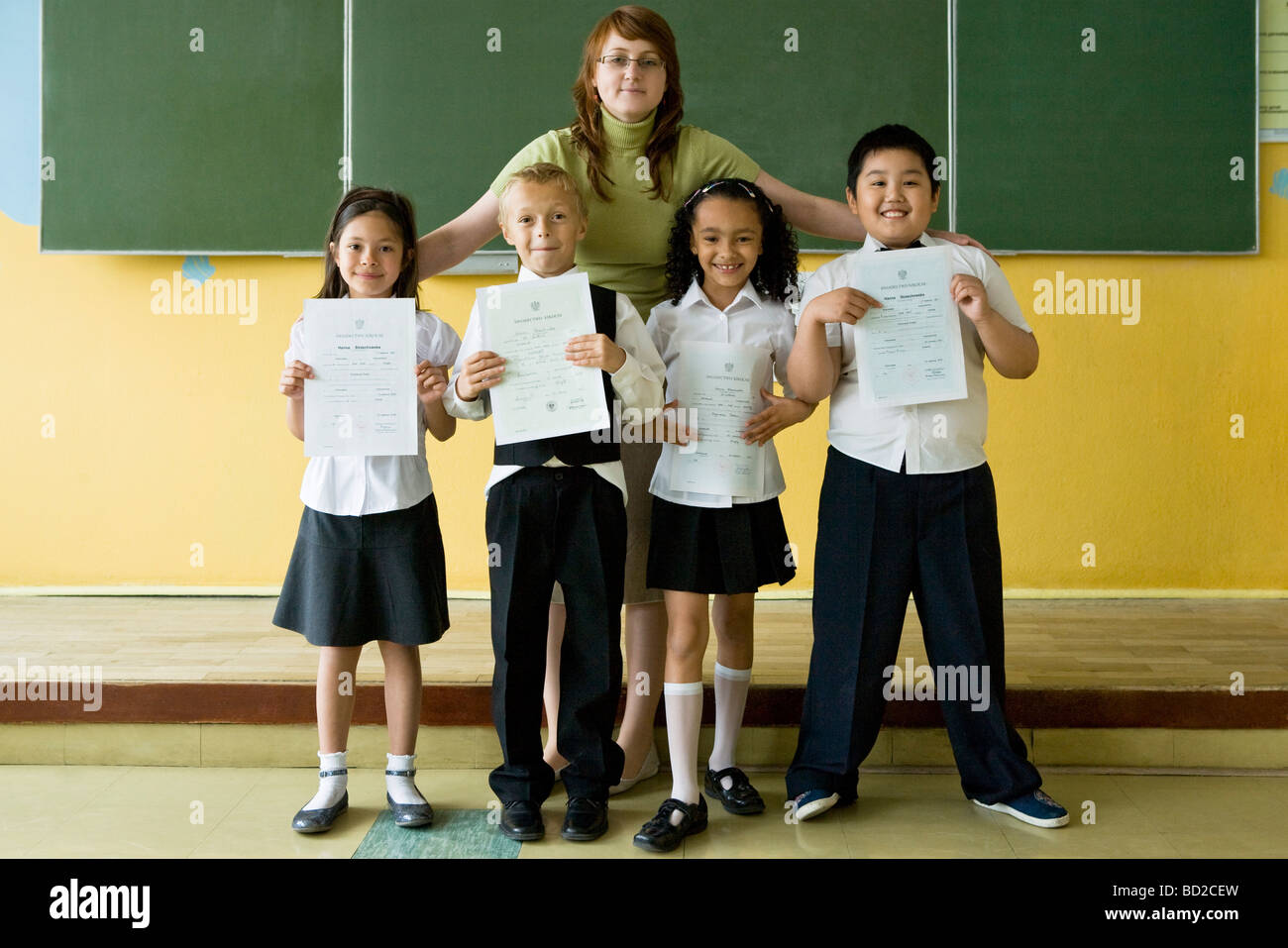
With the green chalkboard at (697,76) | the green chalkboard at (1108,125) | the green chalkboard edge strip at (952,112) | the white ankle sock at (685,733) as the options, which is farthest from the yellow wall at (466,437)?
the white ankle sock at (685,733)

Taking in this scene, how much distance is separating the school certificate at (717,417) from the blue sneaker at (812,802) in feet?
2.16

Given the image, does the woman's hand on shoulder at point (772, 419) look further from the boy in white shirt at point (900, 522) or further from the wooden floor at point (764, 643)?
the wooden floor at point (764, 643)

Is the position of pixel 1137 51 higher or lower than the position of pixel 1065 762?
higher

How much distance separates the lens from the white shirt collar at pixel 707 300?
220 centimetres

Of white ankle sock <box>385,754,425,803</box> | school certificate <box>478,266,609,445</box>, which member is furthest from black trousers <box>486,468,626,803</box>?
white ankle sock <box>385,754,425,803</box>

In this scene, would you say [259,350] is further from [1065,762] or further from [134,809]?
[1065,762]

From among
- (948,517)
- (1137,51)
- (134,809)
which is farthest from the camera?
(1137,51)

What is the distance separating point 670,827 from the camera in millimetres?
2096

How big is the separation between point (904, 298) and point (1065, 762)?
129 centimetres

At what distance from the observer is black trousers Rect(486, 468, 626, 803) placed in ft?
6.86

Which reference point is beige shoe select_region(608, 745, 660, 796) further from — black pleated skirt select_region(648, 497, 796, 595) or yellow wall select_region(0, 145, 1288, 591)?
yellow wall select_region(0, 145, 1288, 591)

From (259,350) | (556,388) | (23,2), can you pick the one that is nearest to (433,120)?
(259,350)

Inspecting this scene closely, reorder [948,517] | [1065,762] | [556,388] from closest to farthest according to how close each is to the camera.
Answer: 1. [556,388]
2. [948,517]
3. [1065,762]

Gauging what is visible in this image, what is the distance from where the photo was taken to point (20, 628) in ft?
10.8
